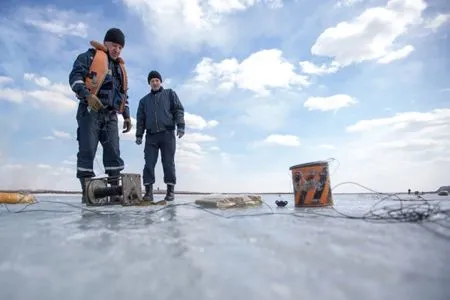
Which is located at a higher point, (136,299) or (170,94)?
(170,94)

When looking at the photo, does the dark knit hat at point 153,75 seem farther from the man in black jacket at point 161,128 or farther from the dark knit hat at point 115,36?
the dark knit hat at point 115,36

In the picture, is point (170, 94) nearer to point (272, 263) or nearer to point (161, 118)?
point (161, 118)

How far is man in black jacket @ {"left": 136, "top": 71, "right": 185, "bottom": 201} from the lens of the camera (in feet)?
16.3

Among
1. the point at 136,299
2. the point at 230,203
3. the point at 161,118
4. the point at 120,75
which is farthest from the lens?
the point at 161,118

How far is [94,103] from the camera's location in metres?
3.68

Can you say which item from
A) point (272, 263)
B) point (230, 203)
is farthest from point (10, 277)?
point (230, 203)

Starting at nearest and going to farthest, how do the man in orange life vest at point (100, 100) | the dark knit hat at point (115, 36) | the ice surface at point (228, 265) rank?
the ice surface at point (228, 265), the man in orange life vest at point (100, 100), the dark knit hat at point (115, 36)

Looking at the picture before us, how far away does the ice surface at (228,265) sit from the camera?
82 cm

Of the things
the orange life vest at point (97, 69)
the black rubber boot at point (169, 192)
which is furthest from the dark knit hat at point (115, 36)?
the black rubber boot at point (169, 192)

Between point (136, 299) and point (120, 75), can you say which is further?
point (120, 75)

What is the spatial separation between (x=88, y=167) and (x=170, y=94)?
186cm

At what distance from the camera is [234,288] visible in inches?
33.4

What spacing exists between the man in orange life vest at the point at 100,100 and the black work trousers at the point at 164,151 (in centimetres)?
72

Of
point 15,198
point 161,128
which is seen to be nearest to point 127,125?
point 161,128
